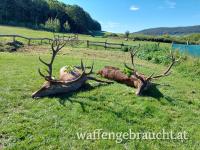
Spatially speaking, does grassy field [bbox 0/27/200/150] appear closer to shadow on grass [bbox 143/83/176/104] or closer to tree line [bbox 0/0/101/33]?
shadow on grass [bbox 143/83/176/104]

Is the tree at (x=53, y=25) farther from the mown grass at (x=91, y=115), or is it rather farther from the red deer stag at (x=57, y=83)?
the mown grass at (x=91, y=115)

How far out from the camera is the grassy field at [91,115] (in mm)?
5488

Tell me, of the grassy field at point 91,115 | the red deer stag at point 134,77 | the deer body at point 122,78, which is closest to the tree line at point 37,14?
the deer body at point 122,78

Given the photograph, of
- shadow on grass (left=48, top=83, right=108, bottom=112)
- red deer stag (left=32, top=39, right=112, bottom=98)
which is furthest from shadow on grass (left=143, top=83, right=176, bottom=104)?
red deer stag (left=32, top=39, right=112, bottom=98)

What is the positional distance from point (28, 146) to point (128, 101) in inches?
144

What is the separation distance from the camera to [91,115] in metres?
6.77

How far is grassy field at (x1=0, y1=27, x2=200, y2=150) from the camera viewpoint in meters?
5.49

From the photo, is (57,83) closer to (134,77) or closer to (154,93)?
(134,77)

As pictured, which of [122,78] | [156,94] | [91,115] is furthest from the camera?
[122,78]

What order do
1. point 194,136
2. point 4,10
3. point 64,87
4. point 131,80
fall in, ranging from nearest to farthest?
point 194,136 < point 64,87 < point 131,80 < point 4,10

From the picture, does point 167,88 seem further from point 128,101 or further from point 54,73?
point 54,73

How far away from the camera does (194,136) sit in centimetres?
600

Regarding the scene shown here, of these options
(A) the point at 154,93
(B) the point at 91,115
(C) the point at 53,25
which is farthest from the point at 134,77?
(C) the point at 53,25

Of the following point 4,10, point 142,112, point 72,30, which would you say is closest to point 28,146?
point 142,112
